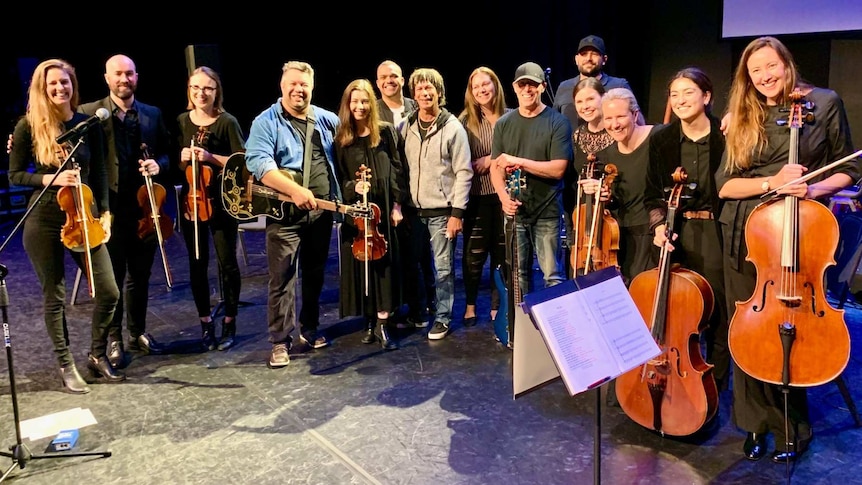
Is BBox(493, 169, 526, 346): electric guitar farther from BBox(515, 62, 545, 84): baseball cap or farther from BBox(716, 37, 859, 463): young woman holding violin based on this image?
BBox(716, 37, 859, 463): young woman holding violin

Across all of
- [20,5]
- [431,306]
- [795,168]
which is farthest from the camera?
[20,5]

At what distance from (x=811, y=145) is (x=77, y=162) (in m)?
3.33

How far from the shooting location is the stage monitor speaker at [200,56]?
550 cm

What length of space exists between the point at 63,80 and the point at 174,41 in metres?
5.88

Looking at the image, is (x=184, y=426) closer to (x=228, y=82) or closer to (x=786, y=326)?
(x=786, y=326)

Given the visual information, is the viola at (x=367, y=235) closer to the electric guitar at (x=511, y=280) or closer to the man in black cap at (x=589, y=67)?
the electric guitar at (x=511, y=280)

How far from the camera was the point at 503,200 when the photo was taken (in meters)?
4.06

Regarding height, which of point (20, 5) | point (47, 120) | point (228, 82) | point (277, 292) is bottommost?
point (277, 292)

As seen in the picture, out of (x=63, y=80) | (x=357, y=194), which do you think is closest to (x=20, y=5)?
(x=63, y=80)

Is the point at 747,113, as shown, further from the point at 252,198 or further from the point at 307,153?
the point at 252,198

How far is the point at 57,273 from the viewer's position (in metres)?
3.63

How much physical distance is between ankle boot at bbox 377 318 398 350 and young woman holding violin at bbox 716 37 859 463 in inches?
78.9

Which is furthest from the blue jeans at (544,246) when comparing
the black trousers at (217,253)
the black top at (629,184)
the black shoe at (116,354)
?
the black shoe at (116,354)

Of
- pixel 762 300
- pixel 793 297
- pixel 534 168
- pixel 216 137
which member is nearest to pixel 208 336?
pixel 216 137
